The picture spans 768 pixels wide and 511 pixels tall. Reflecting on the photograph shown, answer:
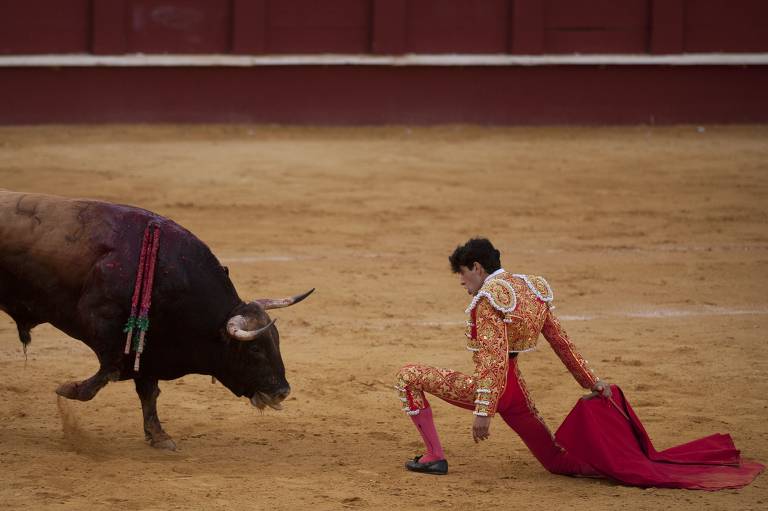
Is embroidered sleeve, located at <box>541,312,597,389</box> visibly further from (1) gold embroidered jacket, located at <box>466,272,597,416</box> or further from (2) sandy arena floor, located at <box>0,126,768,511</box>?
(2) sandy arena floor, located at <box>0,126,768,511</box>

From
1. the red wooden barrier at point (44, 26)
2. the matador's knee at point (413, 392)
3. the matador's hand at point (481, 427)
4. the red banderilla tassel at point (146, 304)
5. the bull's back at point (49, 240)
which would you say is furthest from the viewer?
the red wooden barrier at point (44, 26)

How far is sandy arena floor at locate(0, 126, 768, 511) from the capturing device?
16.1 feet

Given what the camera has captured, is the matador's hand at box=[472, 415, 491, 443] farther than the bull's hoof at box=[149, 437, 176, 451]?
No

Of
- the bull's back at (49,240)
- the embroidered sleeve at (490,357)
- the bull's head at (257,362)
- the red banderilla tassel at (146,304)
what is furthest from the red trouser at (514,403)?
the bull's back at (49,240)

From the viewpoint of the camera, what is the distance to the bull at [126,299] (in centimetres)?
513

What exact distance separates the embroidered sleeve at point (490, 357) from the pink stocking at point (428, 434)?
287 millimetres

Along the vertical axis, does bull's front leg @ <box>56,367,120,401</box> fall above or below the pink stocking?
above

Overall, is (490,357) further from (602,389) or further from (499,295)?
(602,389)

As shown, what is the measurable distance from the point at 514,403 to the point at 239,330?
1099 mm

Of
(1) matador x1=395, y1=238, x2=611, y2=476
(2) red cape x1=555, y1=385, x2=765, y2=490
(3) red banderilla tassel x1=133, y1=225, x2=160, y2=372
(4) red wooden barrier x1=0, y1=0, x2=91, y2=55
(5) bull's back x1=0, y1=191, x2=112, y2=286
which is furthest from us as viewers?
(4) red wooden barrier x1=0, y1=0, x2=91, y2=55

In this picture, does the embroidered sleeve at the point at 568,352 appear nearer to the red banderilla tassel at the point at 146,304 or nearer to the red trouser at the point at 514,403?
the red trouser at the point at 514,403

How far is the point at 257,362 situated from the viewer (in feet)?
17.3

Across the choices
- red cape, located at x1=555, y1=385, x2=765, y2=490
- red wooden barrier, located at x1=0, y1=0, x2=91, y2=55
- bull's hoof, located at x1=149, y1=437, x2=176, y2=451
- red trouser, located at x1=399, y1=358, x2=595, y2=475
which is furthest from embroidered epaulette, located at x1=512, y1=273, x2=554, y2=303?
red wooden barrier, located at x1=0, y1=0, x2=91, y2=55

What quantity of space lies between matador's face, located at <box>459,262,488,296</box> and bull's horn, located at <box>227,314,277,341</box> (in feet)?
2.62
